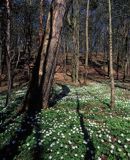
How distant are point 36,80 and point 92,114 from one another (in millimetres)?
3697

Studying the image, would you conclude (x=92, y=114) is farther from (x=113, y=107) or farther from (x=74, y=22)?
(x=74, y=22)

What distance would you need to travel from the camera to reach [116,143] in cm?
1369

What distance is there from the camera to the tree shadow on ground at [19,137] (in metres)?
12.8

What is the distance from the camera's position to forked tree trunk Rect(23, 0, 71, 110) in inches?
749

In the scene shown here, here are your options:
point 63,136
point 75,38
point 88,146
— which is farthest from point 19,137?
point 75,38

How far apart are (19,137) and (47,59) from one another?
6.05m

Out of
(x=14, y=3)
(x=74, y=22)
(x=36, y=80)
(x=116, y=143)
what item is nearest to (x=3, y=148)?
(x=116, y=143)

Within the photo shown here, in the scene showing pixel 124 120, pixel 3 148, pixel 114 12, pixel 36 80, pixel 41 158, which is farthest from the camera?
pixel 114 12

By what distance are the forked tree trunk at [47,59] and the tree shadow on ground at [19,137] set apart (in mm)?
1430

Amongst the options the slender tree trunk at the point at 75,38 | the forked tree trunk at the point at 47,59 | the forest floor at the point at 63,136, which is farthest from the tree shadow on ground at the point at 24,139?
the slender tree trunk at the point at 75,38

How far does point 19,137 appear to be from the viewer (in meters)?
14.2

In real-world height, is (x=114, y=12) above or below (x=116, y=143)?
above

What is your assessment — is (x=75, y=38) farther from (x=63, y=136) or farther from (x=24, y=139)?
(x=63, y=136)

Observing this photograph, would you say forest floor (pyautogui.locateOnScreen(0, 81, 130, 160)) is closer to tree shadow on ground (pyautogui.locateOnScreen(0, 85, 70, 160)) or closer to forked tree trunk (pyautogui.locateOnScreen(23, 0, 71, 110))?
tree shadow on ground (pyautogui.locateOnScreen(0, 85, 70, 160))
